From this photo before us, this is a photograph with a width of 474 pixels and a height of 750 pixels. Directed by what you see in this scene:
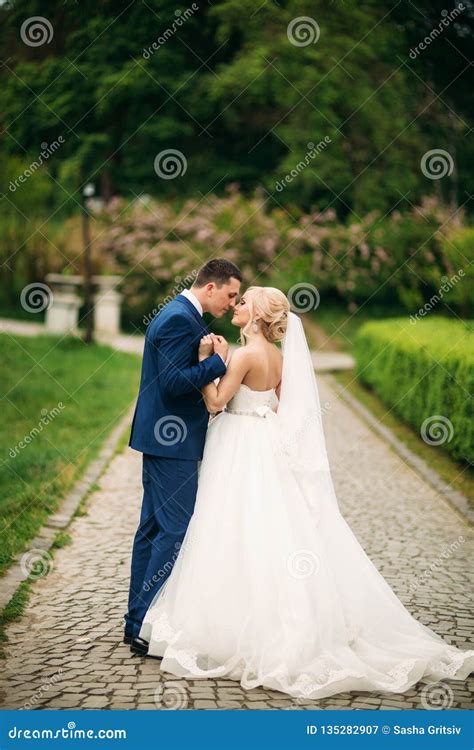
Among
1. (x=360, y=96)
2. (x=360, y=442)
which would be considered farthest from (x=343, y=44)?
(x=360, y=442)

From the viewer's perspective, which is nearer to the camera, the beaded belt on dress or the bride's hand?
the bride's hand

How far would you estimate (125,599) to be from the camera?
210 inches

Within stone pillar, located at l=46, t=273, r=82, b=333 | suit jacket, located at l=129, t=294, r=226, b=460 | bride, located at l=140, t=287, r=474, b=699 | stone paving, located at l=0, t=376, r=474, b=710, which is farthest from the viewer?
stone pillar, located at l=46, t=273, r=82, b=333

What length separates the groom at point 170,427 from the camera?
14.4ft

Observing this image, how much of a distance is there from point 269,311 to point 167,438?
0.85 m

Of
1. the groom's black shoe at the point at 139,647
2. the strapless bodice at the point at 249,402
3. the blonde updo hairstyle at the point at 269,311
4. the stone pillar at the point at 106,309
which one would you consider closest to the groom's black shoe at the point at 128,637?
the groom's black shoe at the point at 139,647

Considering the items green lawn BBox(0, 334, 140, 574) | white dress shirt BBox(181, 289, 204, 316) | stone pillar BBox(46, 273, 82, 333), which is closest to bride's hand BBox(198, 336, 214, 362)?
white dress shirt BBox(181, 289, 204, 316)

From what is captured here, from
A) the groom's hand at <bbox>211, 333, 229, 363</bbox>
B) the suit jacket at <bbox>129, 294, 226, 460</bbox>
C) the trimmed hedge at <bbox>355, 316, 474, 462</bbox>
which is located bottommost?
the suit jacket at <bbox>129, 294, 226, 460</bbox>

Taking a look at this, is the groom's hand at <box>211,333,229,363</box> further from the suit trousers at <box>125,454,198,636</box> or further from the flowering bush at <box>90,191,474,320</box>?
the flowering bush at <box>90,191,474,320</box>

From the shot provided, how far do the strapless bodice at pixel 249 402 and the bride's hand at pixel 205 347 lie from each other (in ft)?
0.94

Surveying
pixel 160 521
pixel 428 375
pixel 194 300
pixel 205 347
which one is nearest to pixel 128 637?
pixel 160 521

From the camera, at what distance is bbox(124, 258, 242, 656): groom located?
4387mm

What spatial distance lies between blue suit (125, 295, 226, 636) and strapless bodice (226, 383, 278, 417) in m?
0.16

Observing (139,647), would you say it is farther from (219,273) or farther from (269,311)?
(219,273)
